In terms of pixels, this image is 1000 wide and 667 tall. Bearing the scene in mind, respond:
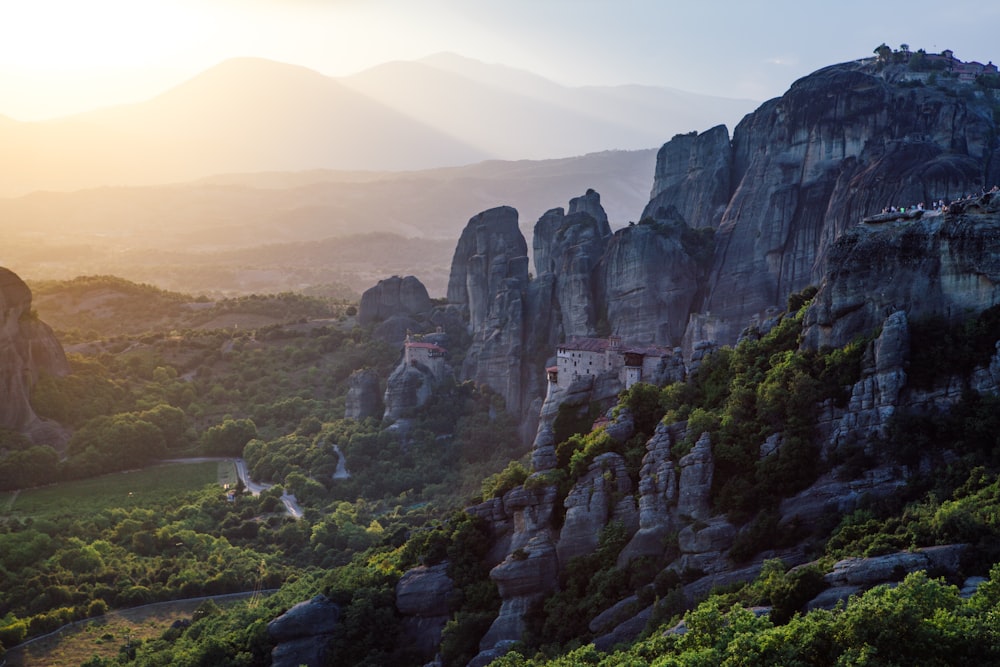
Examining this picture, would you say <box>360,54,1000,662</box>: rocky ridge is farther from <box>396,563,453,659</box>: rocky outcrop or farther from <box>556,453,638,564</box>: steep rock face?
<box>396,563,453,659</box>: rocky outcrop

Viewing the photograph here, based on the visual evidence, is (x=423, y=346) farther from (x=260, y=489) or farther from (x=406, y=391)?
(x=260, y=489)

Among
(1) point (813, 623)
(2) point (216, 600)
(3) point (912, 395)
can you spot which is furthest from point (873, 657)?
(2) point (216, 600)

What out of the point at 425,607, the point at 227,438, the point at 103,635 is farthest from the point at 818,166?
the point at 103,635

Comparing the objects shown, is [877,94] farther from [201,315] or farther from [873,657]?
[201,315]


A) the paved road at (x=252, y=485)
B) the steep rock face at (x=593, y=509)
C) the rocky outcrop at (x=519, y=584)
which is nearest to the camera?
the rocky outcrop at (x=519, y=584)

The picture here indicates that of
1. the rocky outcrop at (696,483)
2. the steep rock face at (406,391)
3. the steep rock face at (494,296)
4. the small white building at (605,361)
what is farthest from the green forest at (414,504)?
the small white building at (605,361)

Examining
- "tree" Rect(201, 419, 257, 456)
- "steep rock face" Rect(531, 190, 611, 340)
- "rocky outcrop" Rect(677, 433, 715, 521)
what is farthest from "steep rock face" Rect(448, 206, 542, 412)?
"rocky outcrop" Rect(677, 433, 715, 521)

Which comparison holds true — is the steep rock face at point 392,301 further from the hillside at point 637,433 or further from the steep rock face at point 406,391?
the steep rock face at point 406,391
